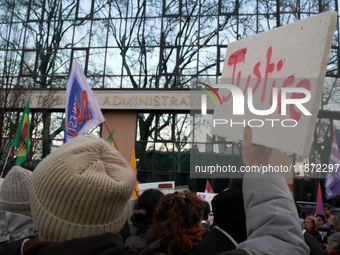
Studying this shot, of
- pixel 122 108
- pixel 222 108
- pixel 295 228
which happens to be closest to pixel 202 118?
pixel 122 108

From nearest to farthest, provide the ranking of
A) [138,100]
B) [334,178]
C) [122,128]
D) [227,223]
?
[227,223] → [334,178] → [138,100] → [122,128]

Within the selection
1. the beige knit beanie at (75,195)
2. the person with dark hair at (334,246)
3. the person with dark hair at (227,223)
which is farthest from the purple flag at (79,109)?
the beige knit beanie at (75,195)

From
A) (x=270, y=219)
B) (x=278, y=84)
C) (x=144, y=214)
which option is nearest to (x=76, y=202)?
(x=270, y=219)

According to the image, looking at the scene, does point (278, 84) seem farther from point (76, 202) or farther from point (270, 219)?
point (76, 202)

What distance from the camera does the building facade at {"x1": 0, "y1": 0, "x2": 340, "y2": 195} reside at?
14945 millimetres

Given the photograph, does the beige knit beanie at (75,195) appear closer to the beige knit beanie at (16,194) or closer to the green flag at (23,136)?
the beige knit beanie at (16,194)

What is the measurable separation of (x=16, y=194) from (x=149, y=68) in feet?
44.5

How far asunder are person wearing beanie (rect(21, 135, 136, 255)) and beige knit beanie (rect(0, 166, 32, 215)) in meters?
1.22

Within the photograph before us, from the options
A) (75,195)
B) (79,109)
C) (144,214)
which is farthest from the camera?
(79,109)

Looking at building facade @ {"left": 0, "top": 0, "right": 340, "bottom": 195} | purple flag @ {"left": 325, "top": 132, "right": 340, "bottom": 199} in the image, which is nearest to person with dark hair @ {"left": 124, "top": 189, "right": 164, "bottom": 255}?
purple flag @ {"left": 325, "top": 132, "right": 340, "bottom": 199}

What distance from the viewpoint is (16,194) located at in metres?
2.41

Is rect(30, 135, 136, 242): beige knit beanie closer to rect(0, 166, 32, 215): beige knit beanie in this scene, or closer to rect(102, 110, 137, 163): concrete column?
rect(0, 166, 32, 215): beige knit beanie

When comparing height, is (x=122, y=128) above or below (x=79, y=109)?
below

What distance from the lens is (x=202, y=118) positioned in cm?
1457
